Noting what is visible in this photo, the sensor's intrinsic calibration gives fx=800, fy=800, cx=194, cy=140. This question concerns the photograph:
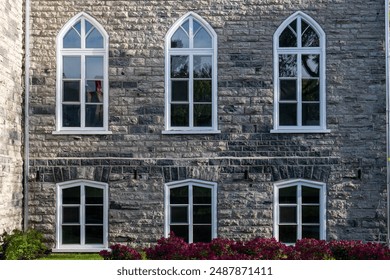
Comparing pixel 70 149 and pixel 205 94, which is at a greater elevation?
pixel 205 94

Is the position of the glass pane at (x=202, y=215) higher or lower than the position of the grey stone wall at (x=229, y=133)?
lower

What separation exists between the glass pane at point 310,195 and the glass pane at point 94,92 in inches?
180

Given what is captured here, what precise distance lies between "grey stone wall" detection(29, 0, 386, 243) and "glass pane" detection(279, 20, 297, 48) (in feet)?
0.80

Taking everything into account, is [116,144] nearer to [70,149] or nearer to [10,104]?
[70,149]

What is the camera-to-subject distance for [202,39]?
16.5m

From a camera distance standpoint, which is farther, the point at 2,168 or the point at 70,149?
the point at 70,149

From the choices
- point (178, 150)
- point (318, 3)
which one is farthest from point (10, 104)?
point (318, 3)

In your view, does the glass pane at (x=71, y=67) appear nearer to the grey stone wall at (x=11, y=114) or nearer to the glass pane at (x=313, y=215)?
the grey stone wall at (x=11, y=114)

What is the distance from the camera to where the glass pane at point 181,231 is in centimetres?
1623

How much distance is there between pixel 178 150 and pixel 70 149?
7.25ft

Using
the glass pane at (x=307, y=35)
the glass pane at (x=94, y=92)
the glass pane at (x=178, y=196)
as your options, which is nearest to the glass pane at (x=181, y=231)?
the glass pane at (x=178, y=196)

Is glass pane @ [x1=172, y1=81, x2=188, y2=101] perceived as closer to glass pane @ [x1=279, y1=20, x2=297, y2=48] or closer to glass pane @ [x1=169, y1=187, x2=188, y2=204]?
glass pane @ [x1=169, y1=187, x2=188, y2=204]

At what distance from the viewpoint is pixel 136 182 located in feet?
53.4

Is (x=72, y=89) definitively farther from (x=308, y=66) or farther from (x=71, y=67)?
(x=308, y=66)
